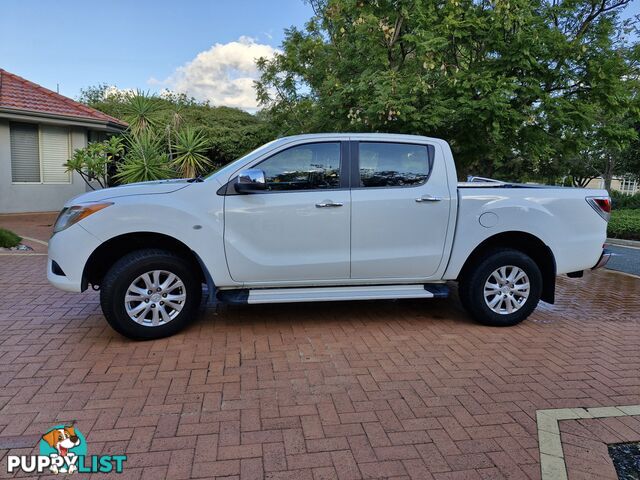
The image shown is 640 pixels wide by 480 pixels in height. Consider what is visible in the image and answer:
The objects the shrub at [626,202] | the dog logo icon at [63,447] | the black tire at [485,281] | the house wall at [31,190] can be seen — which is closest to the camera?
the dog logo icon at [63,447]

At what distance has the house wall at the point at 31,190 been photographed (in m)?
12.9

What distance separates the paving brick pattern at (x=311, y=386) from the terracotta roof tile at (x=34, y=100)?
9.60 metres

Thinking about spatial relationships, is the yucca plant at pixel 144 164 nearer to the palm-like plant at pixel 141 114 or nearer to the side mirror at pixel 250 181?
the palm-like plant at pixel 141 114

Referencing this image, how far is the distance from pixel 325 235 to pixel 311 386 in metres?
1.53

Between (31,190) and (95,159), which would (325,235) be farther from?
(31,190)

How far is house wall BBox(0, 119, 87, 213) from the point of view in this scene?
1285 centimetres

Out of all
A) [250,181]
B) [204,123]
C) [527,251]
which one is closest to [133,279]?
[250,181]

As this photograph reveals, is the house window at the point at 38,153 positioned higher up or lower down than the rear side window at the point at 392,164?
higher up

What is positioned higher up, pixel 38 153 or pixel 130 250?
pixel 38 153

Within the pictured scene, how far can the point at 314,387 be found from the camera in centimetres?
356

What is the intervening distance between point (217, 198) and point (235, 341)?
136cm

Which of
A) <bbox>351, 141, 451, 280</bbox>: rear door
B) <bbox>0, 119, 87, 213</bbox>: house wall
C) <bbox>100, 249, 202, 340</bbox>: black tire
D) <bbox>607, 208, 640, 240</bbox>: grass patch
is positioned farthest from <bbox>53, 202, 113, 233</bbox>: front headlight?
<bbox>607, 208, 640, 240</bbox>: grass patch

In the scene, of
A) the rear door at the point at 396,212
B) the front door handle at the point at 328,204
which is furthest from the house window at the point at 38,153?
the rear door at the point at 396,212

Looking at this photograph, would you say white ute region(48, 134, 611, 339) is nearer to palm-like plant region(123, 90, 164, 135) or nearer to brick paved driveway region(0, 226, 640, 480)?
brick paved driveway region(0, 226, 640, 480)
